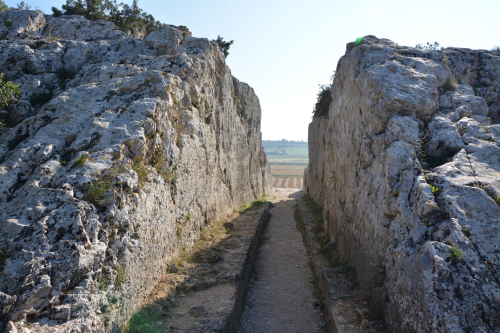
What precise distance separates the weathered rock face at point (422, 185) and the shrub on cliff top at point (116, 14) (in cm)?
1196

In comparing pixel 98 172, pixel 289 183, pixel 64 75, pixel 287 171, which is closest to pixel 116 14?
pixel 64 75

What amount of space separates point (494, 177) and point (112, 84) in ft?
22.7

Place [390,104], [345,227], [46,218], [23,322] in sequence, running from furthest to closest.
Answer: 1. [345,227]
2. [390,104]
3. [46,218]
4. [23,322]

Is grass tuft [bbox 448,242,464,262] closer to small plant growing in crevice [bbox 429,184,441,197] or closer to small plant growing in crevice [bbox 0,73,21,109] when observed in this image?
small plant growing in crevice [bbox 429,184,441,197]

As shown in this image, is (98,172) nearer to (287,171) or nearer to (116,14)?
(116,14)

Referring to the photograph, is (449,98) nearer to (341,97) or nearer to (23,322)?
(341,97)

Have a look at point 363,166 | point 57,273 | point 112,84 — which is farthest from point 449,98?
point 57,273

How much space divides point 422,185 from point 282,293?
436 centimetres

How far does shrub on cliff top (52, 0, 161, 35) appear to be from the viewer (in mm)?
15203

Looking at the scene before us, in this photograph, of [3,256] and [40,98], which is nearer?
[3,256]

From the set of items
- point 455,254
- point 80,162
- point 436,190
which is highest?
point 80,162

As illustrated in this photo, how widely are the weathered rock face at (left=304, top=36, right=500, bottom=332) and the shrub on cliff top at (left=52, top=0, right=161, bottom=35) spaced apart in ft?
39.2

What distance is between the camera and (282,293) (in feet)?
25.3

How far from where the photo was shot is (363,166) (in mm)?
6652
